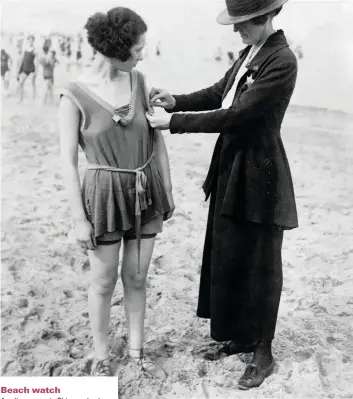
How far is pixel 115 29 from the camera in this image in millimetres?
1988

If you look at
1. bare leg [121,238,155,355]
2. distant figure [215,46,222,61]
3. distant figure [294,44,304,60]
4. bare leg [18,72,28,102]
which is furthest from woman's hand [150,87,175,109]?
bare leg [18,72,28,102]

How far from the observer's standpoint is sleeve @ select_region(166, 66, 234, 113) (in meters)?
2.55

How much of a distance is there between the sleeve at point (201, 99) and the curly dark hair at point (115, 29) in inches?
22.5

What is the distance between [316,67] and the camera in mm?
4332

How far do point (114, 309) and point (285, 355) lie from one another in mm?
972

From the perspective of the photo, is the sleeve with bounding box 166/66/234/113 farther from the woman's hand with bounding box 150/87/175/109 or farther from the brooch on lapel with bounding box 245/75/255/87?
the brooch on lapel with bounding box 245/75/255/87

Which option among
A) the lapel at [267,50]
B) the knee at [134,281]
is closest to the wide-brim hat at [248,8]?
the lapel at [267,50]

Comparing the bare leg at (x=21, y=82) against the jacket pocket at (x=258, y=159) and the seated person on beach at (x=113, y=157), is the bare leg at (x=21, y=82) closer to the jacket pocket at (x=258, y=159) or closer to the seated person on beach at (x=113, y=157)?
the seated person on beach at (x=113, y=157)

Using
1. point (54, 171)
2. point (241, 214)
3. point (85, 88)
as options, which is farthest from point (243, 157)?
point (54, 171)

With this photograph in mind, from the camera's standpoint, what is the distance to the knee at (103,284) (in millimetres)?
2332

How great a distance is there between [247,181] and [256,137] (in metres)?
0.18

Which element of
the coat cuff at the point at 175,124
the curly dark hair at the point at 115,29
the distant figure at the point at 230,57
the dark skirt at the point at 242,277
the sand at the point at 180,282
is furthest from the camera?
the distant figure at the point at 230,57

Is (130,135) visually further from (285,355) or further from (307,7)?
(307,7)

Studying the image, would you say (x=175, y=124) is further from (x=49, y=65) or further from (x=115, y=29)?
(x=49, y=65)
